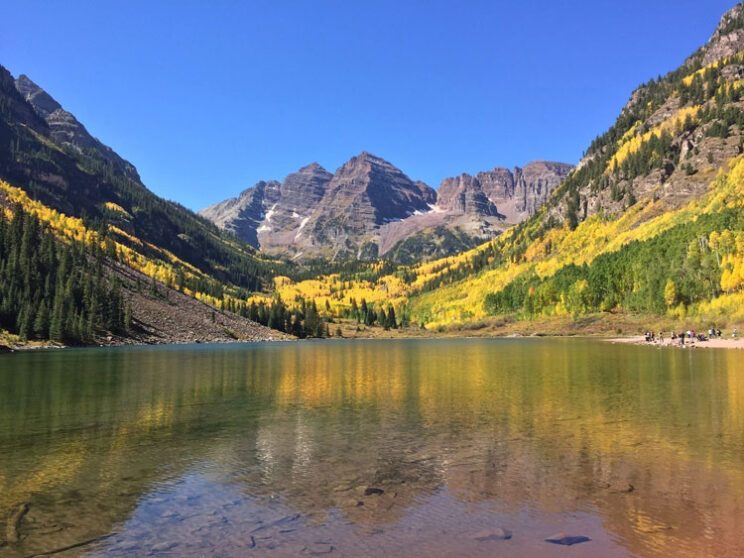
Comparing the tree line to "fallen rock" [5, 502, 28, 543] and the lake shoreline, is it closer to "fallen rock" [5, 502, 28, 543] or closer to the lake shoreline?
"fallen rock" [5, 502, 28, 543]

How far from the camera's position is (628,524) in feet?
45.8

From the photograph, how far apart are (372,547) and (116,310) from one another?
540 feet

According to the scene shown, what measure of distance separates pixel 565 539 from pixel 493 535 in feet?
5.98

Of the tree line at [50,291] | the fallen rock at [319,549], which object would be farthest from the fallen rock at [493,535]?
the tree line at [50,291]

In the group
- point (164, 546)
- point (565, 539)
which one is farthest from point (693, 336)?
point (164, 546)

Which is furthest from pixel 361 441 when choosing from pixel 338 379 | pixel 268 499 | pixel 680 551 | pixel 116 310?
pixel 116 310

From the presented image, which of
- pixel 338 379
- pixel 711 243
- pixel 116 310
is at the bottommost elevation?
pixel 338 379

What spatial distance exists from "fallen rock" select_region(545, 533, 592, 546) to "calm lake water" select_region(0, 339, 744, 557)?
24 centimetres

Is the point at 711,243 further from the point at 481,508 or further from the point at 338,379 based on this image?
the point at 481,508

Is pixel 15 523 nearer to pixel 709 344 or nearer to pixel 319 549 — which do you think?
pixel 319 549

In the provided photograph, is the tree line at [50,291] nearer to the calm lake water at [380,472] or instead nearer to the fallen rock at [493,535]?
the calm lake water at [380,472]

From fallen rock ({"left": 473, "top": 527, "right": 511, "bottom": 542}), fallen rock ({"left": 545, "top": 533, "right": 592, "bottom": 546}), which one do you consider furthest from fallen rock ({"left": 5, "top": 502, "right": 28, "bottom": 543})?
fallen rock ({"left": 545, "top": 533, "right": 592, "bottom": 546})

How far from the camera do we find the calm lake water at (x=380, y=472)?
13359 millimetres

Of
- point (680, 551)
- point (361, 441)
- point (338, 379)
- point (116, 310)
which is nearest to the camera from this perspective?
point (680, 551)
